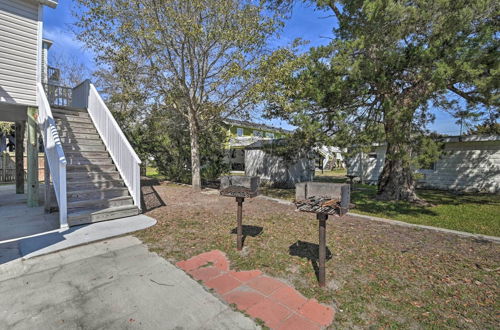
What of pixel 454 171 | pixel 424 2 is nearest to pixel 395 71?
pixel 424 2

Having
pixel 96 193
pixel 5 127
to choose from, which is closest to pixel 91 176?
pixel 96 193

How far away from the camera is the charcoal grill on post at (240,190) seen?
3756 mm

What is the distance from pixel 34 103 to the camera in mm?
6066

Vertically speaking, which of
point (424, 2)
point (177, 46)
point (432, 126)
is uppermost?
point (177, 46)

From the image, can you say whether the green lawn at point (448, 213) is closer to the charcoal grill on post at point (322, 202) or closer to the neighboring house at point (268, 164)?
the neighboring house at point (268, 164)

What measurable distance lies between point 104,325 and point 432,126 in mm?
10531

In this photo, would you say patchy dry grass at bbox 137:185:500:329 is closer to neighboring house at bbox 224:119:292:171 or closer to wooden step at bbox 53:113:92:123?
wooden step at bbox 53:113:92:123

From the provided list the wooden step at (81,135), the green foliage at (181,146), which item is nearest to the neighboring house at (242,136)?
the green foliage at (181,146)

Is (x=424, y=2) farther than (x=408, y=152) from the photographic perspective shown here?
No

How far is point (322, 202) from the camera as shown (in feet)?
9.09

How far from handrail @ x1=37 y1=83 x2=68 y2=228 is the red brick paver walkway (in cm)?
283

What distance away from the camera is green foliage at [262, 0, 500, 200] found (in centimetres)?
462

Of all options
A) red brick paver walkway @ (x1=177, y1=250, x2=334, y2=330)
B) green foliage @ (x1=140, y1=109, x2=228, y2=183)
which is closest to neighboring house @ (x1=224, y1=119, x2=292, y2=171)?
green foliage @ (x1=140, y1=109, x2=228, y2=183)

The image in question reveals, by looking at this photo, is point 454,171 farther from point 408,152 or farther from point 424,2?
point 424,2
